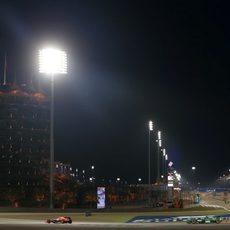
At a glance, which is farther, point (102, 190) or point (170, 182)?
point (170, 182)

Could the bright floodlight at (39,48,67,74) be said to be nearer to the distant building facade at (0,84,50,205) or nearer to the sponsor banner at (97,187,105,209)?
the sponsor banner at (97,187,105,209)

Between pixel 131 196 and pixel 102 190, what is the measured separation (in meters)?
64.6

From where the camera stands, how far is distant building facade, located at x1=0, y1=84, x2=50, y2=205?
143875 mm

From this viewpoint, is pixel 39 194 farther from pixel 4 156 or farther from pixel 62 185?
pixel 4 156

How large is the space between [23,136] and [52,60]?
112217 millimetres

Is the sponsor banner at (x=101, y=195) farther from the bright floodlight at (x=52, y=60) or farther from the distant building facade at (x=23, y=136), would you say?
the distant building facade at (x=23, y=136)

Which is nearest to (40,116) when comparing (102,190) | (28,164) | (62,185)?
(28,164)

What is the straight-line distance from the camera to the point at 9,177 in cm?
14212

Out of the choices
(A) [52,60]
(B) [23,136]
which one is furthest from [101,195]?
(B) [23,136]

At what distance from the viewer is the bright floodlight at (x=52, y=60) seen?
1835 inches

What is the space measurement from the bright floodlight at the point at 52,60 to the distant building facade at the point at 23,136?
87.7 metres

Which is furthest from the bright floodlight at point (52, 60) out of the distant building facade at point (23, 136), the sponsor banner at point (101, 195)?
the distant building facade at point (23, 136)

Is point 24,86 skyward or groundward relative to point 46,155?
skyward

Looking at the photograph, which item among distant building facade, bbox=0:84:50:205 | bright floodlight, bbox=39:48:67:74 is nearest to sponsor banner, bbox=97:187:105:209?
bright floodlight, bbox=39:48:67:74
